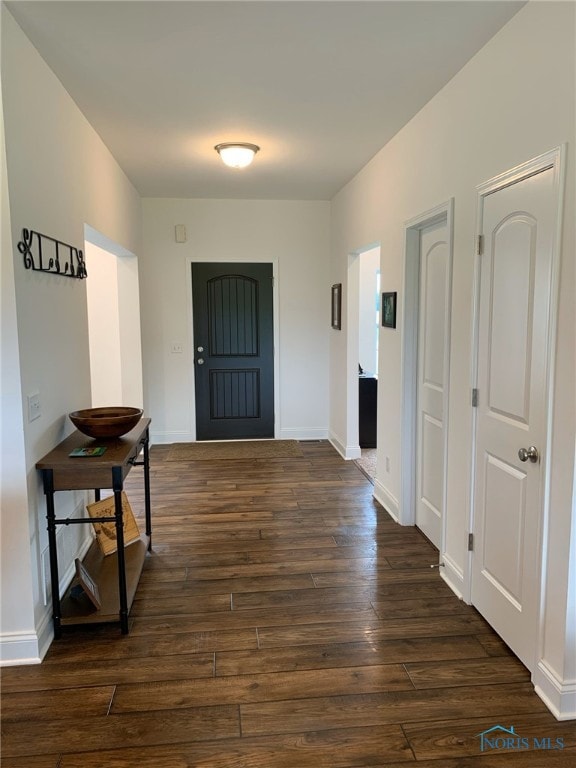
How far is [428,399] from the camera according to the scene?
340cm

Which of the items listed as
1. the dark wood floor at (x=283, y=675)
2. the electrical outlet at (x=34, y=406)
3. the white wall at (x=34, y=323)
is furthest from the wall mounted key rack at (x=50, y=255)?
the dark wood floor at (x=283, y=675)

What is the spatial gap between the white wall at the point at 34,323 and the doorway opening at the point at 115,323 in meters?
2.24

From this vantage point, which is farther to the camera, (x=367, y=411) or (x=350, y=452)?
(x=367, y=411)

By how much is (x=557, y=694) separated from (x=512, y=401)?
3.60 feet

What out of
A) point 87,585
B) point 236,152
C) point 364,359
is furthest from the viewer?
point 364,359

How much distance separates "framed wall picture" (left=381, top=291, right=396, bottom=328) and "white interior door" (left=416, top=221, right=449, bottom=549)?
31cm

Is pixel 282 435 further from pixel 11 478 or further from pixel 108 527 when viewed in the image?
pixel 11 478

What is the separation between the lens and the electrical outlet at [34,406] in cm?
228

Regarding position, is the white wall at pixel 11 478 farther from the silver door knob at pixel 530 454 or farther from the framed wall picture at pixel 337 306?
the framed wall picture at pixel 337 306

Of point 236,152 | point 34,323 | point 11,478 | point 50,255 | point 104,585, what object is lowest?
point 104,585

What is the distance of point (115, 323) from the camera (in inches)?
211

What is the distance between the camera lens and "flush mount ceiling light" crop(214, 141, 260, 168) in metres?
3.77

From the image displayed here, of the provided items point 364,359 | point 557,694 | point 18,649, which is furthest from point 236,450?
point 557,694

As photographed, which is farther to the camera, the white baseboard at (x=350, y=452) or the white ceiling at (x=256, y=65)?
the white baseboard at (x=350, y=452)
